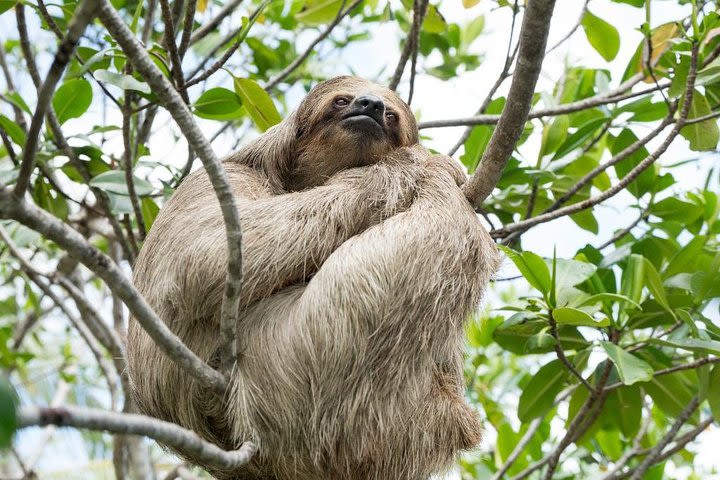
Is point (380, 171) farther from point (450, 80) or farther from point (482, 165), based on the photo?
point (450, 80)

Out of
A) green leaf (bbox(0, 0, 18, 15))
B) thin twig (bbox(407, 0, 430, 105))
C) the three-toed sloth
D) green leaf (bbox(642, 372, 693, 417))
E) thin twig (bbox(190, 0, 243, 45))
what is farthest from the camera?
A: thin twig (bbox(190, 0, 243, 45))

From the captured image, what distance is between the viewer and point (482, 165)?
4547 millimetres

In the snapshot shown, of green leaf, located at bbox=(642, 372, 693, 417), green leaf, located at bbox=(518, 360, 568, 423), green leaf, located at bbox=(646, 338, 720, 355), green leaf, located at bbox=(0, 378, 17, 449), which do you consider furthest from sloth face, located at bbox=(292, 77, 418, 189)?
green leaf, located at bbox=(0, 378, 17, 449)

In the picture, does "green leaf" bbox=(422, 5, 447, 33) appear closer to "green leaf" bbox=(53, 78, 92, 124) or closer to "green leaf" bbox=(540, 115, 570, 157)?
"green leaf" bbox=(540, 115, 570, 157)

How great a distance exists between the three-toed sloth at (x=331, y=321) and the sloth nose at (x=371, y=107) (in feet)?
2.12

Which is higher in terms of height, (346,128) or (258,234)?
(346,128)

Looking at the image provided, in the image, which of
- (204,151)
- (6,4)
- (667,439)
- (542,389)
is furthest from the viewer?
(542,389)

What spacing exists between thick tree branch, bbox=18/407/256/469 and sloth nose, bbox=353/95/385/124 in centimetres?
293

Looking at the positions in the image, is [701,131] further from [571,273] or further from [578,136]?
[571,273]

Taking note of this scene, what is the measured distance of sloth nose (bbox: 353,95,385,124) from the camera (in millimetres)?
5457

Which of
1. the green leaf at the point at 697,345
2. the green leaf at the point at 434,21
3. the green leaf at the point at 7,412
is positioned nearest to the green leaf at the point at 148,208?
the green leaf at the point at 434,21

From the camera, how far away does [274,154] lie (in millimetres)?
5621

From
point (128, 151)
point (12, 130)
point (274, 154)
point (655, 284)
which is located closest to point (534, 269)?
point (655, 284)

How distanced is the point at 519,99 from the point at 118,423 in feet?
8.97
